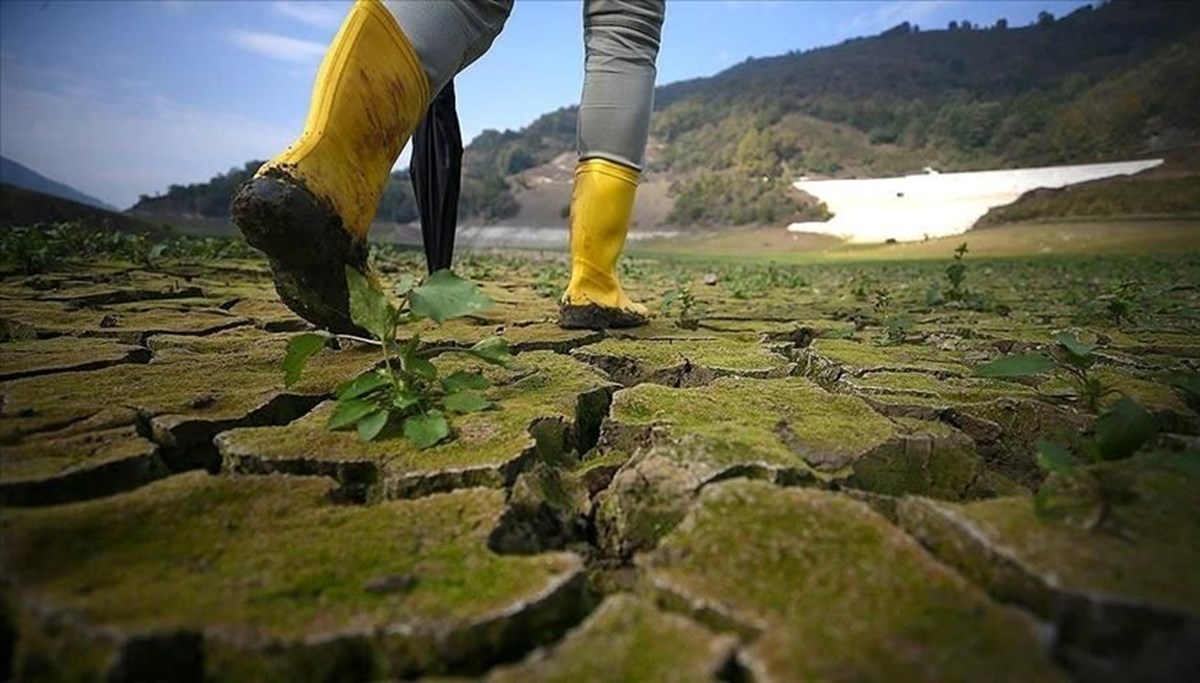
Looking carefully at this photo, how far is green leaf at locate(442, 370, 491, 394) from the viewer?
3.83 ft

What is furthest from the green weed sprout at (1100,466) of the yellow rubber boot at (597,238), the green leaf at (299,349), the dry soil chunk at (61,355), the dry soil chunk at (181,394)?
A: the dry soil chunk at (61,355)

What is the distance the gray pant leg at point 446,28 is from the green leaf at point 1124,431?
1346 millimetres

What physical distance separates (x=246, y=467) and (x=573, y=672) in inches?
23.1

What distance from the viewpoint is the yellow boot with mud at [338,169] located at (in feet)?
4.14

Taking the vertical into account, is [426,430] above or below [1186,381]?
below

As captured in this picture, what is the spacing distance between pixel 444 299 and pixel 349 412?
208 mm

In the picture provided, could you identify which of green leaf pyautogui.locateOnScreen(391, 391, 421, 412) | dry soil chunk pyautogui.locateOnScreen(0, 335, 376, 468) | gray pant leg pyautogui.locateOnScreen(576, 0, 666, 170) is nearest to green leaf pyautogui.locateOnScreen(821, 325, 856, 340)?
gray pant leg pyautogui.locateOnScreen(576, 0, 666, 170)

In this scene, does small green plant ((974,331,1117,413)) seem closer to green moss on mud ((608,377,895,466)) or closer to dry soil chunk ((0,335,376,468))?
green moss on mud ((608,377,895,466))

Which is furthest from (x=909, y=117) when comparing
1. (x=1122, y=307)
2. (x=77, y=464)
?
(x=77, y=464)

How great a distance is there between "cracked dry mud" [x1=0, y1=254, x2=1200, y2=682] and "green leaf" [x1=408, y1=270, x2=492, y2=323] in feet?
0.58

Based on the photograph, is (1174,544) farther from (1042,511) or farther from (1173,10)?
(1173,10)

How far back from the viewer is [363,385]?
107cm

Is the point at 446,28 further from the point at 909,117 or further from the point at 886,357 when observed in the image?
the point at 909,117

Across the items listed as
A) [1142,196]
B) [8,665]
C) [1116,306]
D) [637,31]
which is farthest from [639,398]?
[1142,196]
